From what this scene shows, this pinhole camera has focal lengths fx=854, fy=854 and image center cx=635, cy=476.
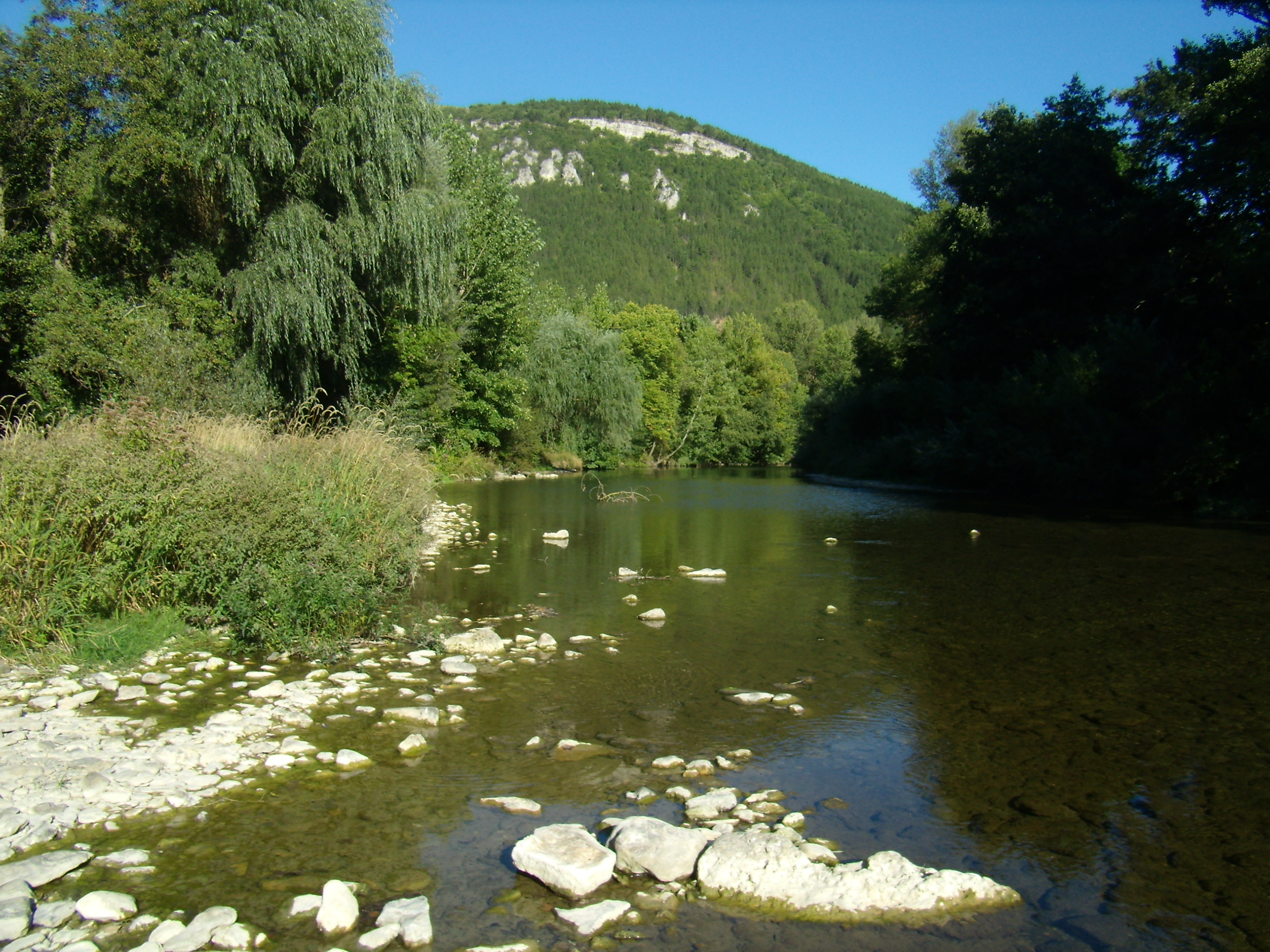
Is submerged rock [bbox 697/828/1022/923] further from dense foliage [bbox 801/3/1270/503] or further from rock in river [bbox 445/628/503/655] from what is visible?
dense foliage [bbox 801/3/1270/503]

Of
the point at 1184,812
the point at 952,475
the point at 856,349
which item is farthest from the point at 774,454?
the point at 1184,812

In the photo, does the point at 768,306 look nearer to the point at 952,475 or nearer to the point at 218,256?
the point at 952,475

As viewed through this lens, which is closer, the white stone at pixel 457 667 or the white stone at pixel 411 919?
the white stone at pixel 411 919

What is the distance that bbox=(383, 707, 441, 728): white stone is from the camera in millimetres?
5871

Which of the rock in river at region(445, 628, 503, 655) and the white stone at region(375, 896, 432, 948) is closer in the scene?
the white stone at region(375, 896, 432, 948)

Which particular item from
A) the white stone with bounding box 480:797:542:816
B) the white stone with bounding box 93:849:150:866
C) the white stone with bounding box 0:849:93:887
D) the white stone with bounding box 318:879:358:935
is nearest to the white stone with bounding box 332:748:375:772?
the white stone with bounding box 480:797:542:816

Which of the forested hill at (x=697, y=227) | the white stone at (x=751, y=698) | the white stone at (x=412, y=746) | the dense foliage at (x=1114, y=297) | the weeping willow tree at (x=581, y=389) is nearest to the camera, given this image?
the white stone at (x=412, y=746)

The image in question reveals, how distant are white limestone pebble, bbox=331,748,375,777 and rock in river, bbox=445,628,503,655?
2534 millimetres

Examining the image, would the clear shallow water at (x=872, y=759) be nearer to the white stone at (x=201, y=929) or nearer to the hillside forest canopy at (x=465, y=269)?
the white stone at (x=201, y=929)

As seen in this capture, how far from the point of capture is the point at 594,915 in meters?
3.58

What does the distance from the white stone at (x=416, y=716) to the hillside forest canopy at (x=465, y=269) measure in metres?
4.80

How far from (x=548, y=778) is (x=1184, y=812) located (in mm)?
3568

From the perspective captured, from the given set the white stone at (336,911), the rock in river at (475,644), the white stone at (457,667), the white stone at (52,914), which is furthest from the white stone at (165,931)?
the rock in river at (475,644)

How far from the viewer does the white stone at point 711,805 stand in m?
4.48
